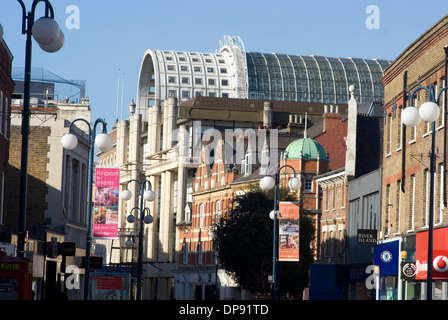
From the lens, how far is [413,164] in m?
44.2

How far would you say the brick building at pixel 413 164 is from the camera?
39.4 metres

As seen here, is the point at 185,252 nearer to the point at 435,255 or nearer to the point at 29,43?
the point at 435,255

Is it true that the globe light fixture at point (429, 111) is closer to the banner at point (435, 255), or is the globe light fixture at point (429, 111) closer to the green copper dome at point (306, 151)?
the banner at point (435, 255)

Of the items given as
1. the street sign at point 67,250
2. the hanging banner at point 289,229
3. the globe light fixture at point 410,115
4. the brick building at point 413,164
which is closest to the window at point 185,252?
the brick building at point 413,164

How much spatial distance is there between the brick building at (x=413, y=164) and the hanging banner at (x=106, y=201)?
490 inches

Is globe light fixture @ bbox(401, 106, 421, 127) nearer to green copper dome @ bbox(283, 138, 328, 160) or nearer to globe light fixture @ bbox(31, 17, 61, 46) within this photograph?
globe light fixture @ bbox(31, 17, 61, 46)

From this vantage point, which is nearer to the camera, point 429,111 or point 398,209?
point 429,111

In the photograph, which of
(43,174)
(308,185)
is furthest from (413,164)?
(308,185)

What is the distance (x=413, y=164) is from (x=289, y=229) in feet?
22.0

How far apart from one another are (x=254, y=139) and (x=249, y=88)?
209 feet

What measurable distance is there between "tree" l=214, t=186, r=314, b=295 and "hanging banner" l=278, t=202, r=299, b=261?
22992mm

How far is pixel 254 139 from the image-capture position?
10875 cm
